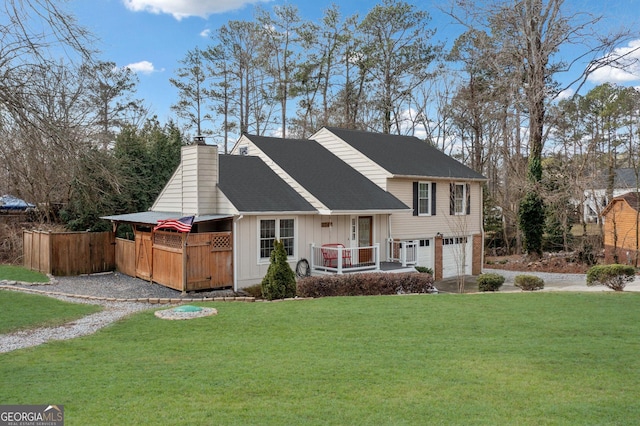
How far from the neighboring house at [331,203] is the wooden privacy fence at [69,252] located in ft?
4.84

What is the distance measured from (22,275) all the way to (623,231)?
2697 cm

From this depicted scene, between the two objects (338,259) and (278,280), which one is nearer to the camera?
(278,280)

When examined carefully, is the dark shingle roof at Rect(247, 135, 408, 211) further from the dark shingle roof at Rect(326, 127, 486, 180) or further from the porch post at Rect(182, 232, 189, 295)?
the porch post at Rect(182, 232, 189, 295)

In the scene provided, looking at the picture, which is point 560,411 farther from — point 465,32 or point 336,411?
point 465,32

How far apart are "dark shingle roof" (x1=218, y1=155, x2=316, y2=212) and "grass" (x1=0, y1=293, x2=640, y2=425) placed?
645cm

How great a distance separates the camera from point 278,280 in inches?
548

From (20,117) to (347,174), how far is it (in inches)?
616

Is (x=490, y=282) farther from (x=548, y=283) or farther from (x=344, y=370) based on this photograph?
(x=344, y=370)

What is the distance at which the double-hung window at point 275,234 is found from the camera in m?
17.0

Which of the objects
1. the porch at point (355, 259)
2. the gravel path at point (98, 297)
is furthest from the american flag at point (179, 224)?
the porch at point (355, 259)

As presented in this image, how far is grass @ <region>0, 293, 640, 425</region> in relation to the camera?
5.43 meters

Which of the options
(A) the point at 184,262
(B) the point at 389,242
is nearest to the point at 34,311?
(A) the point at 184,262

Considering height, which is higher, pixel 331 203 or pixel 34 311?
pixel 331 203

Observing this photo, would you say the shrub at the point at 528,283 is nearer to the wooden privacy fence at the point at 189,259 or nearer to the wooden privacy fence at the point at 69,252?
the wooden privacy fence at the point at 189,259
